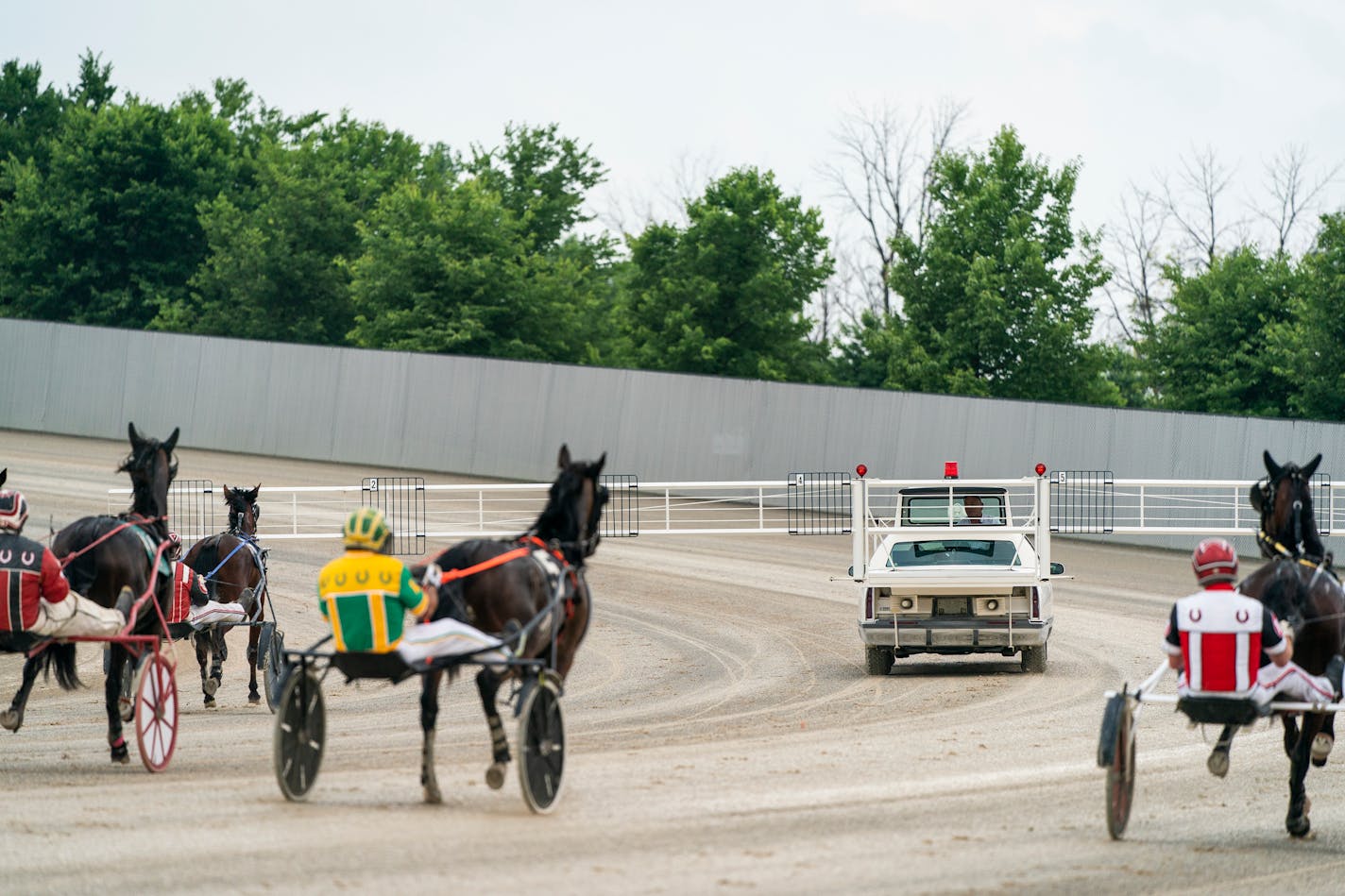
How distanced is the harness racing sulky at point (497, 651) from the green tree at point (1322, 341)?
36675mm

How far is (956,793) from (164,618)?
21.4ft

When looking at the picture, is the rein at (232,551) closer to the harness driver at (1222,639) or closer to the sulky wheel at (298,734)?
the sulky wheel at (298,734)

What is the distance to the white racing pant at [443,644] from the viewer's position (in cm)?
1076

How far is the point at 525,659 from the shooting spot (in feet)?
35.3

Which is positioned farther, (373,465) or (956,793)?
(373,465)

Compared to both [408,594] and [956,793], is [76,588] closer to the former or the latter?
[408,594]

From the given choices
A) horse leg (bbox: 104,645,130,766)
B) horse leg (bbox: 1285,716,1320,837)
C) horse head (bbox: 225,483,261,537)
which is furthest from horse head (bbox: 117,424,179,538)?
horse leg (bbox: 1285,716,1320,837)

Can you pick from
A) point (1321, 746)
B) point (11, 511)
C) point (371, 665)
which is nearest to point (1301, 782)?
point (1321, 746)

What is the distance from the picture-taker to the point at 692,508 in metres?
37.2

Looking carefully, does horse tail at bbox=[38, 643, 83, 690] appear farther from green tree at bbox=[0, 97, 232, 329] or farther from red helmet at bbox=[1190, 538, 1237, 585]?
green tree at bbox=[0, 97, 232, 329]

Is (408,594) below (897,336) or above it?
below

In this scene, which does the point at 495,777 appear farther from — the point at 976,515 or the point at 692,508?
the point at 692,508

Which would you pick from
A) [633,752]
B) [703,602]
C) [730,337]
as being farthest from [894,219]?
[633,752]

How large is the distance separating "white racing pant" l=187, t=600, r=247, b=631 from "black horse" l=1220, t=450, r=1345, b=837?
1057 centimetres
